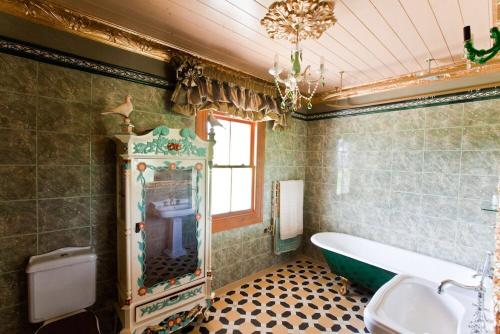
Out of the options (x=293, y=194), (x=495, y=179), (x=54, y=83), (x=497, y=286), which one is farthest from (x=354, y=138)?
(x=54, y=83)

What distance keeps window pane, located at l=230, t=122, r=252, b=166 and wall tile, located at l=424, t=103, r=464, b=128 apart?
78.5 inches

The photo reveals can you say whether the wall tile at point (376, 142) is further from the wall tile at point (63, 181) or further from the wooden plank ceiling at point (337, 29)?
the wall tile at point (63, 181)

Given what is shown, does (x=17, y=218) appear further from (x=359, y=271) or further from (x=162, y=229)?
(x=359, y=271)

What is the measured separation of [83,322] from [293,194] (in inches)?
101

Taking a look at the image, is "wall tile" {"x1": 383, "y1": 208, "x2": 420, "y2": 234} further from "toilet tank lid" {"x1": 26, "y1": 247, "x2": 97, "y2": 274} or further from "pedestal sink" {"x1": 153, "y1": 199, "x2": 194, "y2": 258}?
"toilet tank lid" {"x1": 26, "y1": 247, "x2": 97, "y2": 274}

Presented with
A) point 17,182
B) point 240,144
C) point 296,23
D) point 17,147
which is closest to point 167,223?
point 17,182

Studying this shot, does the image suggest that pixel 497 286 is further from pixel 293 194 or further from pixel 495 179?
pixel 293 194

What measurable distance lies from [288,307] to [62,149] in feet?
8.12

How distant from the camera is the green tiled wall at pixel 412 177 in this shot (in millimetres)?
2266

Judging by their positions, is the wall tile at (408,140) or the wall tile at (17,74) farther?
the wall tile at (408,140)

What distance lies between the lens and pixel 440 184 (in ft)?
8.15

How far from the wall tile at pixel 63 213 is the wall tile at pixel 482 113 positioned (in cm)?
351

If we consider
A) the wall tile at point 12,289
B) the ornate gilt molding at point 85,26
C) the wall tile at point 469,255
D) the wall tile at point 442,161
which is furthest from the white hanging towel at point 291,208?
the wall tile at point 12,289

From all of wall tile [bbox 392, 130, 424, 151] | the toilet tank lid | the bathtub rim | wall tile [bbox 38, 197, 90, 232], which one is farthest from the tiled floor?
wall tile [bbox 392, 130, 424, 151]
